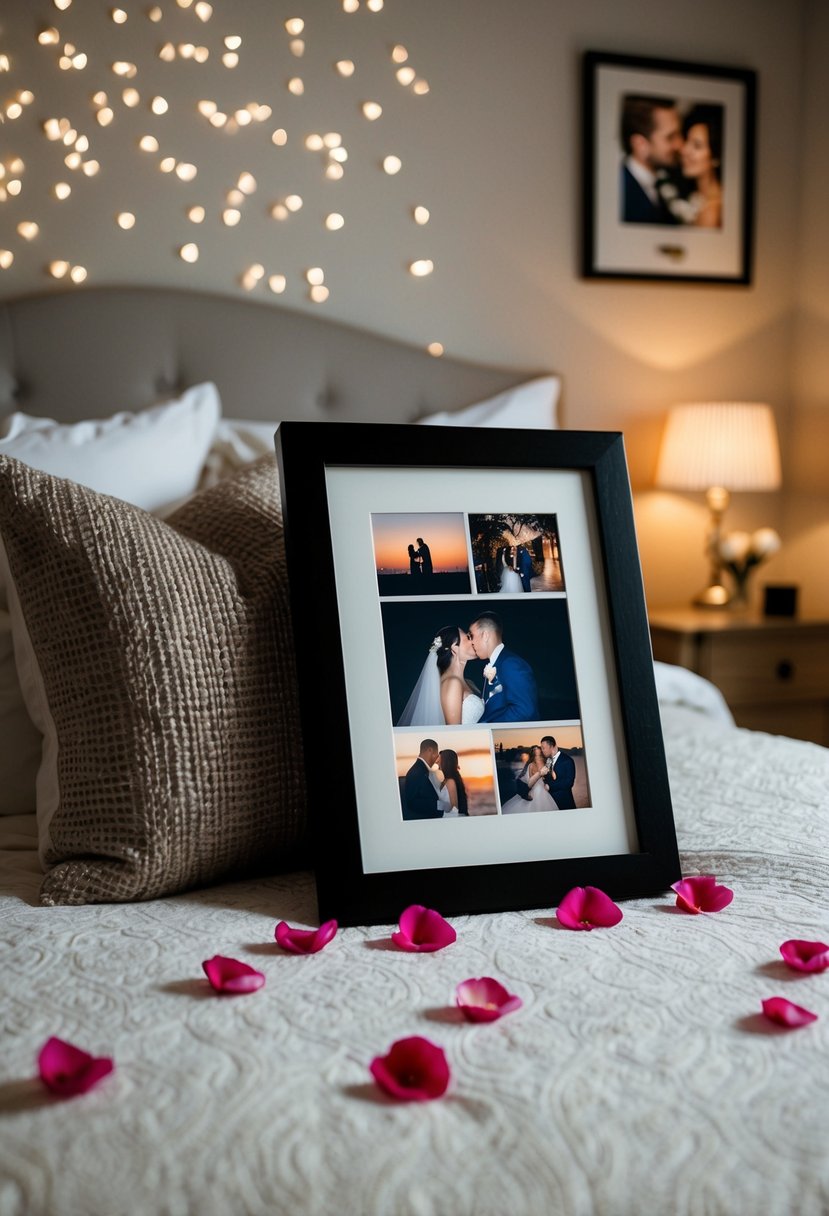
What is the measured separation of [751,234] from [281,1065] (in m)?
2.74

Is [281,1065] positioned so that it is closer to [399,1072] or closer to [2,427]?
[399,1072]

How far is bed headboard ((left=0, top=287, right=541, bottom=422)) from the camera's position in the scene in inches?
82.5

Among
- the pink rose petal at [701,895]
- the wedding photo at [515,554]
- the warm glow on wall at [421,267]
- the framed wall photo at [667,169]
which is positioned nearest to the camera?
the pink rose petal at [701,895]

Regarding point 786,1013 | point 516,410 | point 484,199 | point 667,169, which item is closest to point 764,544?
point 516,410

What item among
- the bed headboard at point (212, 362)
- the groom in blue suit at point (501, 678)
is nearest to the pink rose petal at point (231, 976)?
the groom in blue suit at point (501, 678)

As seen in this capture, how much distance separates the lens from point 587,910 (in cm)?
92

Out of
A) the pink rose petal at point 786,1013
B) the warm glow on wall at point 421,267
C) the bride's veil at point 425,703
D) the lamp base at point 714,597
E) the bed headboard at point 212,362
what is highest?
the warm glow on wall at point 421,267

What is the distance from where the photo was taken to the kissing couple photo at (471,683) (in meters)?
0.99

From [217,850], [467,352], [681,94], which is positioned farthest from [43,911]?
[681,94]

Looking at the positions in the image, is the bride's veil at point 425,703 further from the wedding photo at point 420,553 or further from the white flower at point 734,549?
the white flower at point 734,549

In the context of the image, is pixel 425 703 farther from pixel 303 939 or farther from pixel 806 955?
pixel 806 955

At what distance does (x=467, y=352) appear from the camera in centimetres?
256

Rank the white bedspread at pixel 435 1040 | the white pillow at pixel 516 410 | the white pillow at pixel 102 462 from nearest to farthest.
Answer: the white bedspread at pixel 435 1040
the white pillow at pixel 102 462
the white pillow at pixel 516 410

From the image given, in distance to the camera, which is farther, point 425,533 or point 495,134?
point 495,134
